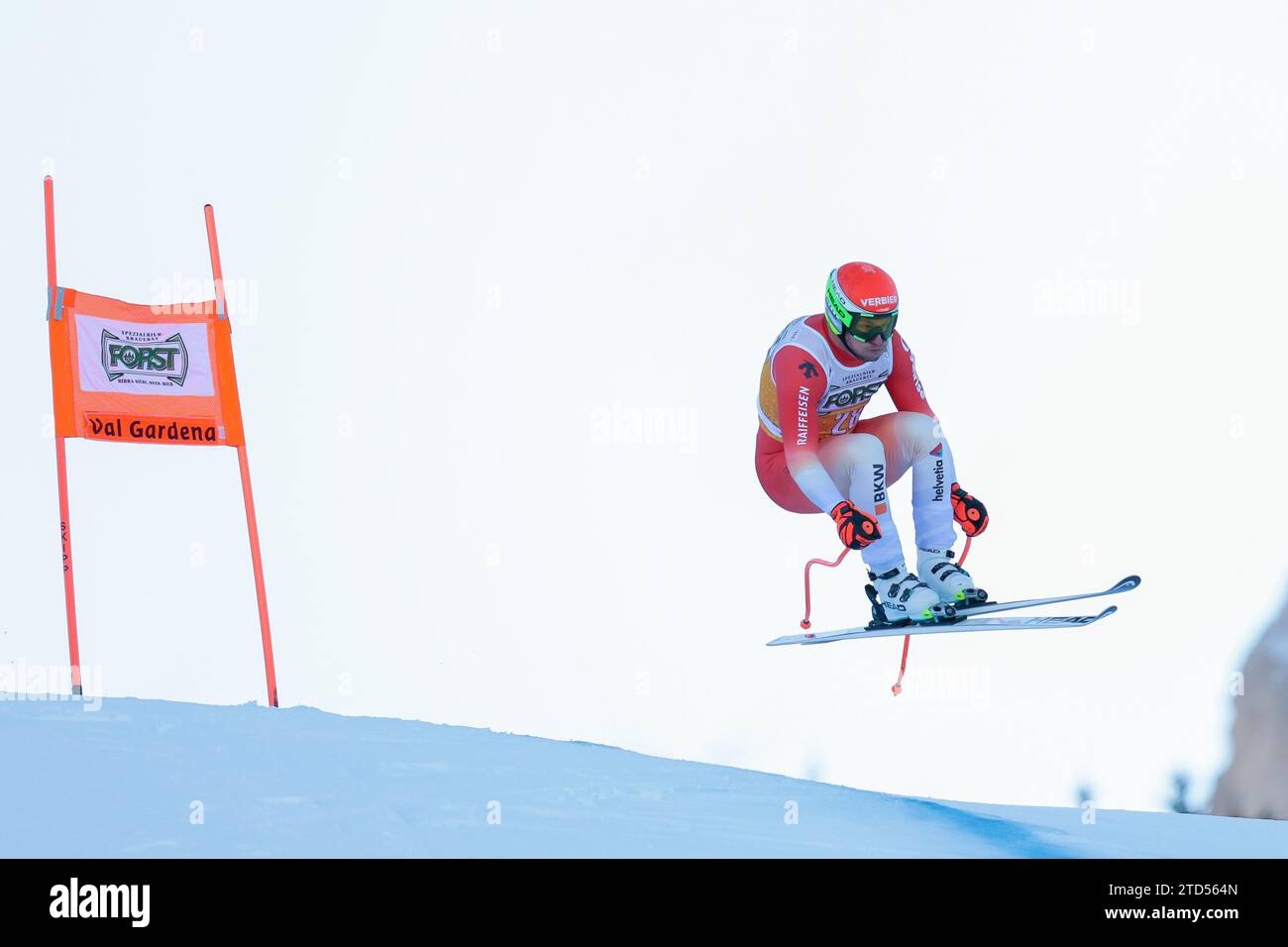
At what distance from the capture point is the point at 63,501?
12.2 meters

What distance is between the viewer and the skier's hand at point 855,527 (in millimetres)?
9258

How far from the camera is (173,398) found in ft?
42.4

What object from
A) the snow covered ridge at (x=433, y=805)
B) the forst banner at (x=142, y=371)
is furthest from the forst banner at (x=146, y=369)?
the snow covered ridge at (x=433, y=805)

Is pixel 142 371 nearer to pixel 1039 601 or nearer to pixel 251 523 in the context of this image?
pixel 251 523

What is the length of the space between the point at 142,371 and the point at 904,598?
22.1ft

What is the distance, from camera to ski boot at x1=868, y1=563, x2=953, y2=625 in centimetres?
944

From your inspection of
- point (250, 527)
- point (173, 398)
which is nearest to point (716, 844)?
point (250, 527)

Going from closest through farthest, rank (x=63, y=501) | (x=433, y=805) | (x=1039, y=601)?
(x=433, y=805) → (x=1039, y=601) → (x=63, y=501)

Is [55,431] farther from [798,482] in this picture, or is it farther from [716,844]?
[716,844]

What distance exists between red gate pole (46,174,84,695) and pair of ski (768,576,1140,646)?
5.42m

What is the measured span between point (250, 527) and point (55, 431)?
1.69 metres

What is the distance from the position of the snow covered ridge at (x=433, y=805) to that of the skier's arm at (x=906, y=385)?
2460mm

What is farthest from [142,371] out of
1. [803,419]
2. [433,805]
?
[433,805]

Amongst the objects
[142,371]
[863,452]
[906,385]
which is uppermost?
[142,371]
